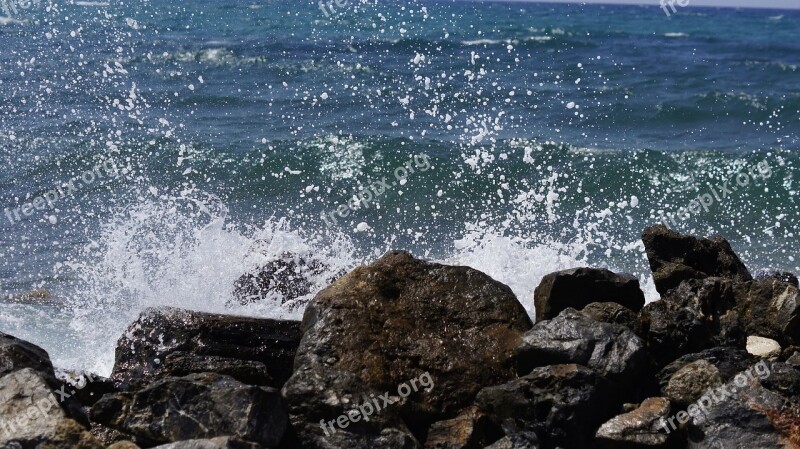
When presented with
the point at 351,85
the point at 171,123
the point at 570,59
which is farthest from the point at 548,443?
the point at 570,59

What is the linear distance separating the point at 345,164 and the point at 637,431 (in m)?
10.0

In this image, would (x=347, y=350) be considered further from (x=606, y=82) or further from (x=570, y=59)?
(x=570, y=59)

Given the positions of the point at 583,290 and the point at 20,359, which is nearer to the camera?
the point at 20,359

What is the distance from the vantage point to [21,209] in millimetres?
12234

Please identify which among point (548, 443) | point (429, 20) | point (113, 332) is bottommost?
point (429, 20)

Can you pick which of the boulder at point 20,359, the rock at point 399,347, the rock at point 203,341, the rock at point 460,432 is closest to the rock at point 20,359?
Answer: the boulder at point 20,359

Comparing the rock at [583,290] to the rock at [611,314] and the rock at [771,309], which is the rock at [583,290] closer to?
the rock at [611,314]

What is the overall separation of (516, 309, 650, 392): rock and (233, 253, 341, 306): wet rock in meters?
2.91

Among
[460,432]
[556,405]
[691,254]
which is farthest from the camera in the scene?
[691,254]

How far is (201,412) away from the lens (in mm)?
4789

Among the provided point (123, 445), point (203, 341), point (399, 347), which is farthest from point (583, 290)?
point (123, 445)

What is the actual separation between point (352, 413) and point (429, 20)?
30.7 meters

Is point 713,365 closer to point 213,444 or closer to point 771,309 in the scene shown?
point 771,309

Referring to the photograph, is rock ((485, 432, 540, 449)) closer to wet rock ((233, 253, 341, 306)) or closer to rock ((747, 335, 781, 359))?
rock ((747, 335, 781, 359))
